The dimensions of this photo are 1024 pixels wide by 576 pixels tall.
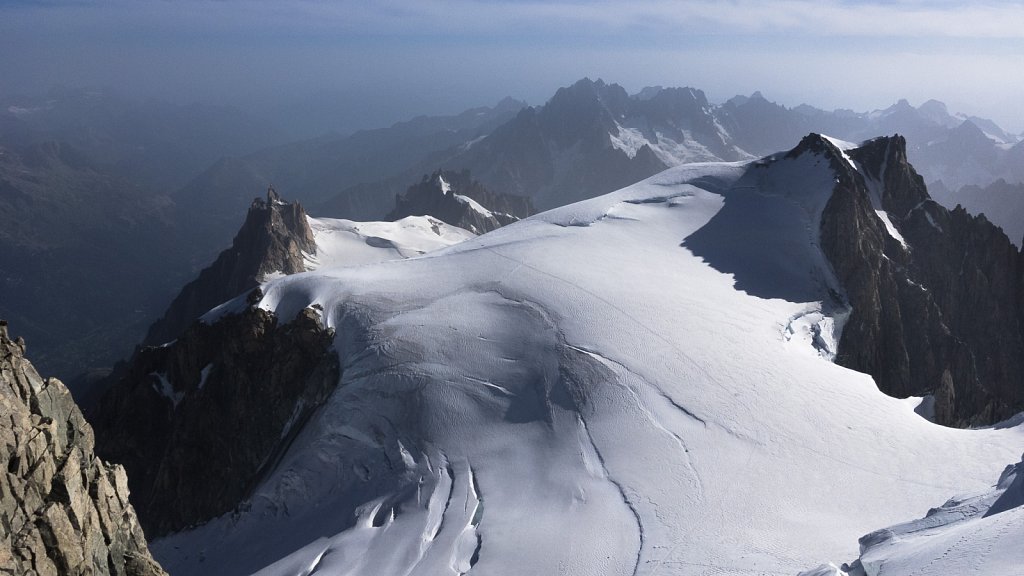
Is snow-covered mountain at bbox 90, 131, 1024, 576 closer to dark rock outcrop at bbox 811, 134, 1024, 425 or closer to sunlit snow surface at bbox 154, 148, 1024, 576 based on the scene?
sunlit snow surface at bbox 154, 148, 1024, 576

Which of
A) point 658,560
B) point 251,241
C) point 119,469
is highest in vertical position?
point 119,469

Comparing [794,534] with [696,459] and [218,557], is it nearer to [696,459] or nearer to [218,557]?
[696,459]

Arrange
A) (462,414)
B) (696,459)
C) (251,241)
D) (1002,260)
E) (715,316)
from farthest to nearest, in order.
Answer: (251,241), (1002,260), (715,316), (462,414), (696,459)

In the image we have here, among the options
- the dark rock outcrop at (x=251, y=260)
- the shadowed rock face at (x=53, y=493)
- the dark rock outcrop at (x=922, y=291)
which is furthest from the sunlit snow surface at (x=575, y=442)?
the dark rock outcrop at (x=251, y=260)

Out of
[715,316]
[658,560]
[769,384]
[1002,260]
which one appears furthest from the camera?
[1002,260]

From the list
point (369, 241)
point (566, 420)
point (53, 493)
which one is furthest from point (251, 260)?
point (53, 493)

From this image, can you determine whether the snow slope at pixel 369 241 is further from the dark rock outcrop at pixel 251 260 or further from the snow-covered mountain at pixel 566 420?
the snow-covered mountain at pixel 566 420

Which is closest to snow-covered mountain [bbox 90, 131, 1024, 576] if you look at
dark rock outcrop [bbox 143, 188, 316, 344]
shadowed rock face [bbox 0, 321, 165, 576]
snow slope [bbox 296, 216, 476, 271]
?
shadowed rock face [bbox 0, 321, 165, 576]

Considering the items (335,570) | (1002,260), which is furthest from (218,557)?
(1002,260)
